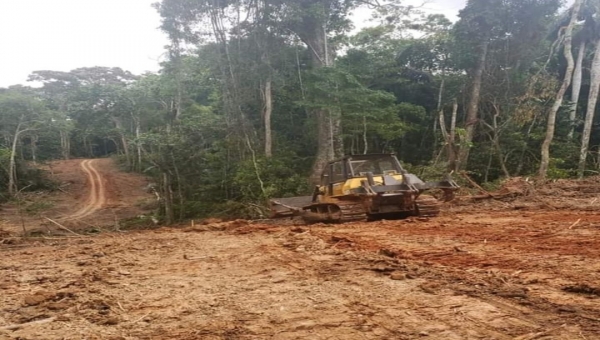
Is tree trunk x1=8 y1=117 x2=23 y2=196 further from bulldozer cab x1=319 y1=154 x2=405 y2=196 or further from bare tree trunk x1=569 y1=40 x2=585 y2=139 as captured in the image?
bare tree trunk x1=569 y1=40 x2=585 y2=139

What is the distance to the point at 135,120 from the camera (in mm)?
32500

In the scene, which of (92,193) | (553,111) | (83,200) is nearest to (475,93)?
(553,111)

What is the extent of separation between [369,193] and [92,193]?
88.1 ft

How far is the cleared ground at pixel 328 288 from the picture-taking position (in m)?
3.07

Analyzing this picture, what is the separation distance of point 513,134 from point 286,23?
11.0 m

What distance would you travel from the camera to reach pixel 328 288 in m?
4.07

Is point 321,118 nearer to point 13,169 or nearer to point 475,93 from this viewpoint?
point 475,93

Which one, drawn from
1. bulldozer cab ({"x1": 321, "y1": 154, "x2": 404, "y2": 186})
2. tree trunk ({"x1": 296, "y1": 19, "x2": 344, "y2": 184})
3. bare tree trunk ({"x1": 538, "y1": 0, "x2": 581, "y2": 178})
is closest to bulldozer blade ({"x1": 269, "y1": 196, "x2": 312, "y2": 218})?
bulldozer cab ({"x1": 321, "y1": 154, "x2": 404, "y2": 186})

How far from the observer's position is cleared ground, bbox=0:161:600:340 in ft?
10.1

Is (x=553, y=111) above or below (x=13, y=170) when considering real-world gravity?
above

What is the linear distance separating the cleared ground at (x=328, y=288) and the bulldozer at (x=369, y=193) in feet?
7.70

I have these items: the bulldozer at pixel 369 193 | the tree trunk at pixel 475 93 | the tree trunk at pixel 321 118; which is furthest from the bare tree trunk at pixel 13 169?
the tree trunk at pixel 475 93

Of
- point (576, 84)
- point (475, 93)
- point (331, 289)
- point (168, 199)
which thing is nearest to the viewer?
point (331, 289)

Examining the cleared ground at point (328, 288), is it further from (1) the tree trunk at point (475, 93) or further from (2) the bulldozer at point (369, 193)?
(1) the tree trunk at point (475, 93)
